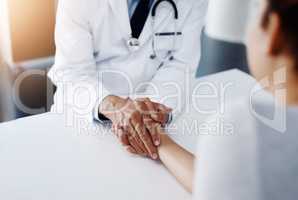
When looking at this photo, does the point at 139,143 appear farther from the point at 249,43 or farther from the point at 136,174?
the point at 249,43

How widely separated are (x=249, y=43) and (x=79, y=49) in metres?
0.66

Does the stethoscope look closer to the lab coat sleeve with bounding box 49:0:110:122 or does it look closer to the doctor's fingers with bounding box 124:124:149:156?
the lab coat sleeve with bounding box 49:0:110:122

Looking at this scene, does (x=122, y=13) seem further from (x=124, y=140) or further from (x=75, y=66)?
(x=124, y=140)

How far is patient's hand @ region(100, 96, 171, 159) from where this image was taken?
0.83 meters

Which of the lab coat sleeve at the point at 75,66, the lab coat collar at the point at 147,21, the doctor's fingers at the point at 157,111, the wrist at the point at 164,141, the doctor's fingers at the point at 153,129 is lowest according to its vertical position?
the wrist at the point at 164,141

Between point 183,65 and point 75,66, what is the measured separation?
329mm

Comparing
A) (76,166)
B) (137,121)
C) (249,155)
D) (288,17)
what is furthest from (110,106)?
(288,17)

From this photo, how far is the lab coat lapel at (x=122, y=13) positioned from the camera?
1.01 metres

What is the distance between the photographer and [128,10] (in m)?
1.03

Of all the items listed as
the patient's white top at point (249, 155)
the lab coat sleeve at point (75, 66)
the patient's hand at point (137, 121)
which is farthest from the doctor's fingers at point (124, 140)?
the patient's white top at point (249, 155)

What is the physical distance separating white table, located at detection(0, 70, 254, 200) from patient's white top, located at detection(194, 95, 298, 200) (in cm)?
11

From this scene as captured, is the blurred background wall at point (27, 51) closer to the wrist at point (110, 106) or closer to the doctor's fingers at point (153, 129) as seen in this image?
the wrist at point (110, 106)

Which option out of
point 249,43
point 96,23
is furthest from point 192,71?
point 249,43

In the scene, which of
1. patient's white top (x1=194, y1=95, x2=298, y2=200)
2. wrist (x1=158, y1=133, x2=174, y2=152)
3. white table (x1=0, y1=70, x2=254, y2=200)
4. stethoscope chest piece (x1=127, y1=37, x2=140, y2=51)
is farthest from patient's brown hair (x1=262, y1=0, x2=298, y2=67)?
stethoscope chest piece (x1=127, y1=37, x2=140, y2=51)
